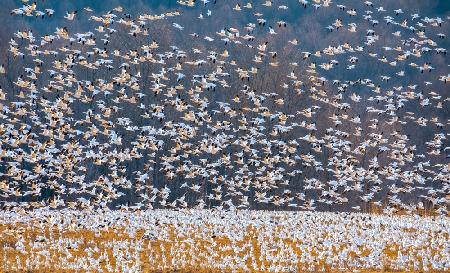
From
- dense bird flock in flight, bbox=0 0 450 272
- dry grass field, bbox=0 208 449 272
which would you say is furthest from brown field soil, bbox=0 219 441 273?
dense bird flock in flight, bbox=0 0 450 272

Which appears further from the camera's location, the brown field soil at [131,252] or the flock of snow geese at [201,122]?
the flock of snow geese at [201,122]

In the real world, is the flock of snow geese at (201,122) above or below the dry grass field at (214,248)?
above

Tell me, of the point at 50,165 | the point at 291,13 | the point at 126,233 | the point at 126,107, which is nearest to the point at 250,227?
the point at 126,233

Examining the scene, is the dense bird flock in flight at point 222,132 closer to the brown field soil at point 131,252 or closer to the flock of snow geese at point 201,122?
the flock of snow geese at point 201,122

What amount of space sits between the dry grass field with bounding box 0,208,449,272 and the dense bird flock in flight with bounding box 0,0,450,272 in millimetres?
197

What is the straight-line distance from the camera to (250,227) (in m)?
33.3

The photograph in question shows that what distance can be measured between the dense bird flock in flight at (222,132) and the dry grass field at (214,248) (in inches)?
7.8

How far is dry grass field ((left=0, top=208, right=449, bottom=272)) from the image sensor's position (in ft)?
77.1

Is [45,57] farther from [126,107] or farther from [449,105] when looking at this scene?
[449,105]

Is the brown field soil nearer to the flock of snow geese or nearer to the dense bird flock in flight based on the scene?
the dense bird flock in flight

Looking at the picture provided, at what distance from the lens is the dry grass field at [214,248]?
23.5m

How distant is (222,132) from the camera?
53.1 metres

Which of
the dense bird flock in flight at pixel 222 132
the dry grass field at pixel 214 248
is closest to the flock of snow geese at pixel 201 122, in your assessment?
the dense bird flock in flight at pixel 222 132

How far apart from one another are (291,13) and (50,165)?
284 feet
